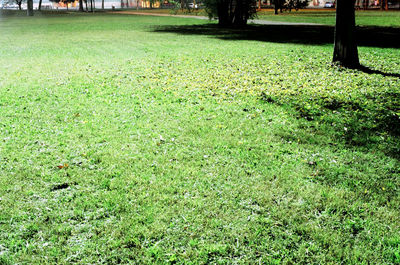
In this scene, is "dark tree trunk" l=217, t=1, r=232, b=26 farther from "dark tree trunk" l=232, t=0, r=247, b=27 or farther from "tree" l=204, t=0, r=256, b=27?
"dark tree trunk" l=232, t=0, r=247, b=27

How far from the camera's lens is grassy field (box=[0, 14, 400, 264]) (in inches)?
129

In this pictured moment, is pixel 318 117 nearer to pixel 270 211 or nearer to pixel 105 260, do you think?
pixel 270 211

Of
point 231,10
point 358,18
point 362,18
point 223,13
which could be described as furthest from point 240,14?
point 362,18

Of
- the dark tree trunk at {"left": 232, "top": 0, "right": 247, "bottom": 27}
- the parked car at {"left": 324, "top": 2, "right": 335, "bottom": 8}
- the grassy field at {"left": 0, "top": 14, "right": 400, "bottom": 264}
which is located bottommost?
the grassy field at {"left": 0, "top": 14, "right": 400, "bottom": 264}

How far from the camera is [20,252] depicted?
318cm

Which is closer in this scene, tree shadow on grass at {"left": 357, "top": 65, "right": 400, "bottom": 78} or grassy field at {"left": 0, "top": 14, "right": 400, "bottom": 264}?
grassy field at {"left": 0, "top": 14, "right": 400, "bottom": 264}

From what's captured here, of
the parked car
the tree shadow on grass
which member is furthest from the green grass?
the parked car

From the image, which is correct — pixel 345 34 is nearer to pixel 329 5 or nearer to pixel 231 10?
pixel 231 10

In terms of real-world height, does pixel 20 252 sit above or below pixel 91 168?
Answer: below

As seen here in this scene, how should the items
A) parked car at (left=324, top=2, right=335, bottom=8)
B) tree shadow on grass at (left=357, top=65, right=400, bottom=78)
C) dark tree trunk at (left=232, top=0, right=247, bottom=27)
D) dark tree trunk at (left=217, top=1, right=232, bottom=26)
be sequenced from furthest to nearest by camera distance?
parked car at (left=324, top=2, right=335, bottom=8) → dark tree trunk at (left=217, top=1, right=232, bottom=26) → dark tree trunk at (left=232, top=0, right=247, bottom=27) → tree shadow on grass at (left=357, top=65, right=400, bottom=78)

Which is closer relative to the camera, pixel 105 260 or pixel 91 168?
pixel 105 260

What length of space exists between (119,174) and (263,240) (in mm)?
2141

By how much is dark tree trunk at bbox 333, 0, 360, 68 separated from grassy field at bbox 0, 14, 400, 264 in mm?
1837

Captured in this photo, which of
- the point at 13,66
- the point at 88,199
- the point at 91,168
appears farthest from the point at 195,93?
the point at 13,66
